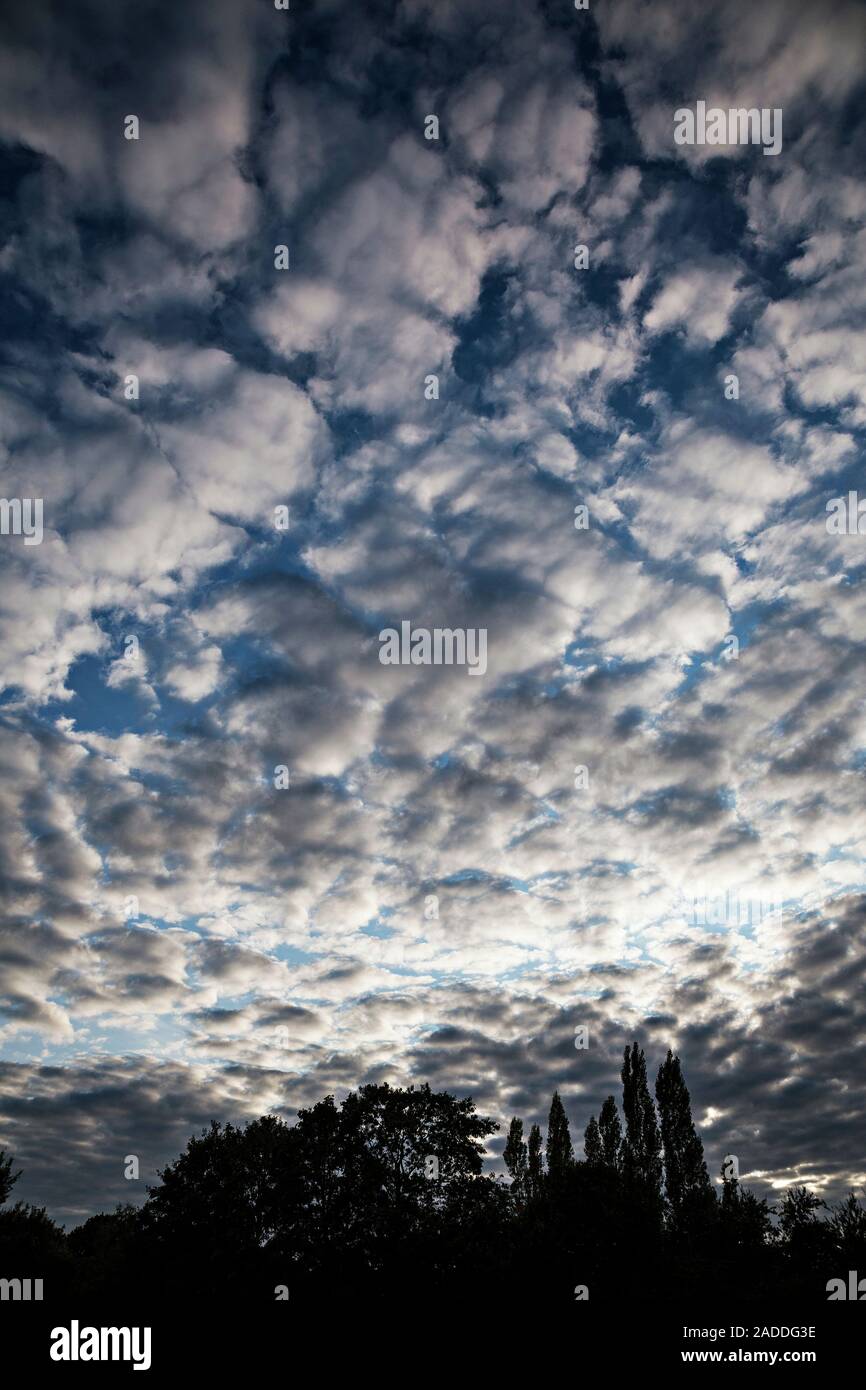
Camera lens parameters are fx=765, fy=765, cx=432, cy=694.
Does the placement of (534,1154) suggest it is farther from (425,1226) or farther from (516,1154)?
(425,1226)

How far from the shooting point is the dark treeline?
44906mm

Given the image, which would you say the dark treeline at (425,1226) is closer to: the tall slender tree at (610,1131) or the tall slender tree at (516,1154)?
the tall slender tree at (610,1131)

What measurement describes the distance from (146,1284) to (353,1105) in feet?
62.9

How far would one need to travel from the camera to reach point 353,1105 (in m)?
61.0

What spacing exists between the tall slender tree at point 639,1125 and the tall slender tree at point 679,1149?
36.6 inches

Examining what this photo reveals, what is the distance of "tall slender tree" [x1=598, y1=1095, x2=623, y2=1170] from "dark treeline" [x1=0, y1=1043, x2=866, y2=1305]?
2515 mm

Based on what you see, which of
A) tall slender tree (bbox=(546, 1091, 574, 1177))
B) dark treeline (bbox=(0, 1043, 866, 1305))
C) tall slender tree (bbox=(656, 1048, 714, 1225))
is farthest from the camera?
tall slender tree (bbox=(546, 1091, 574, 1177))

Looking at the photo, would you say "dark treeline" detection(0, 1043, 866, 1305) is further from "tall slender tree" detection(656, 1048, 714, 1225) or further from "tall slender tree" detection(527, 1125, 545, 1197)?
"tall slender tree" detection(527, 1125, 545, 1197)

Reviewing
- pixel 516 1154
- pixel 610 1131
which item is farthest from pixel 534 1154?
pixel 610 1131

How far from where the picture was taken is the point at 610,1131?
78000 millimetres

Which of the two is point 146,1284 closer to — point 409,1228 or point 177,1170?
point 177,1170

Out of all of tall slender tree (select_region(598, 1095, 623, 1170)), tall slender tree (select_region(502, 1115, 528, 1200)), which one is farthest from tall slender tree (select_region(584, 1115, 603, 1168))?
tall slender tree (select_region(502, 1115, 528, 1200))

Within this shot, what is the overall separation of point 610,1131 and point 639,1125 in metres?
4.62
